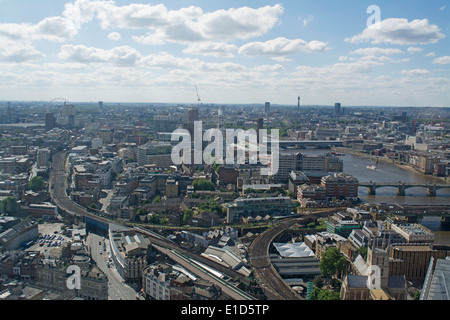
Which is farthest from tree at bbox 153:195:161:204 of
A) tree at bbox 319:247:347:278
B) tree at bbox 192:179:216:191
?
tree at bbox 319:247:347:278

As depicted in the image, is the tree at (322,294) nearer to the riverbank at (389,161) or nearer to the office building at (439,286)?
the office building at (439,286)

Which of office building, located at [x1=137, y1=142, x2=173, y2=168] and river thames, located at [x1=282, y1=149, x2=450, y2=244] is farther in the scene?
office building, located at [x1=137, y1=142, x2=173, y2=168]

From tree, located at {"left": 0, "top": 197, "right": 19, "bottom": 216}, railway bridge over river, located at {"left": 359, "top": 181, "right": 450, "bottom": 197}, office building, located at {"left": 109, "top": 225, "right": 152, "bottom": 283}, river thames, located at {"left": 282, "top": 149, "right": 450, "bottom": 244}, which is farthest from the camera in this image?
railway bridge over river, located at {"left": 359, "top": 181, "right": 450, "bottom": 197}

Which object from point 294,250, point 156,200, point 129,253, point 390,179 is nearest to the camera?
point 129,253

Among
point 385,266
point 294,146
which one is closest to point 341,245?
point 385,266

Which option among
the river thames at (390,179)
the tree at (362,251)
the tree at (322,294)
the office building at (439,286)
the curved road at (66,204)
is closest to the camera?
the office building at (439,286)

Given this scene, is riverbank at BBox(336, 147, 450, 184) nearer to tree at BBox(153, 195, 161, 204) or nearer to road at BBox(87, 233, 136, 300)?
tree at BBox(153, 195, 161, 204)

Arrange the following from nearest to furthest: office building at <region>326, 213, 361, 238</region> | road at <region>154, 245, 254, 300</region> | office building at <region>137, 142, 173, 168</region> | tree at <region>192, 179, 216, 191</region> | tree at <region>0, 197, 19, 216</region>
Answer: road at <region>154, 245, 254, 300</region> → office building at <region>326, 213, 361, 238</region> → tree at <region>0, 197, 19, 216</region> → tree at <region>192, 179, 216, 191</region> → office building at <region>137, 142, 173, 168</region>

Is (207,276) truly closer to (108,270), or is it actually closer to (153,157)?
(108,270)

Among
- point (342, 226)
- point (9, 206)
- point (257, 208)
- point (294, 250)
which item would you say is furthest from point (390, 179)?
point (9, 206)

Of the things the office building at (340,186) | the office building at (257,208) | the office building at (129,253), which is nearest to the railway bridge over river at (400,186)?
the office building at (340,186)

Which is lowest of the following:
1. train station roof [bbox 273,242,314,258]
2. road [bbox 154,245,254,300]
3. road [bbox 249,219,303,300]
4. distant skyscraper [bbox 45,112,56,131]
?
train station roof [bbox 273,242,314,258]

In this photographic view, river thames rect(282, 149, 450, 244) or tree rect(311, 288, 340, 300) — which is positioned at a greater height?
tree rect(311, 288, 340, 300)
